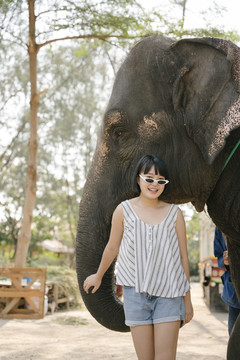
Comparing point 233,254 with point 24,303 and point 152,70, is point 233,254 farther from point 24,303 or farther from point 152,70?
point 24,303

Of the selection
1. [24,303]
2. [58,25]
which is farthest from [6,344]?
[58,25]

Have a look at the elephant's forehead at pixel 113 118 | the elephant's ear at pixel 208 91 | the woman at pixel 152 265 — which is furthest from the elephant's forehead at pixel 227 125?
the elephant's forehead at pixel 113 118

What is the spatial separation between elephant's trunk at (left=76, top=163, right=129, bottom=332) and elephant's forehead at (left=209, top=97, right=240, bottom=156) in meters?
0.86

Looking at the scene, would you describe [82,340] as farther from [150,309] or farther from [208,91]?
[208,91]

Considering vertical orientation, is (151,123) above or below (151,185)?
above

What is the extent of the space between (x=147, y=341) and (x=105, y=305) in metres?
0.70

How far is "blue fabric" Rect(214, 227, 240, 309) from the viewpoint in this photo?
5.07 meters

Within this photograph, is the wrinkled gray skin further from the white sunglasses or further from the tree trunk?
the tree trunk

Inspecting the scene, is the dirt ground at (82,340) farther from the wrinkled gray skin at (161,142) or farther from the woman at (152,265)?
the woman at (152,265)

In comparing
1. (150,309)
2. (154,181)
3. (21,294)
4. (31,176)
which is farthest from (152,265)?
(31,176)

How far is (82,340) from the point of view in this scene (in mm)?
8977

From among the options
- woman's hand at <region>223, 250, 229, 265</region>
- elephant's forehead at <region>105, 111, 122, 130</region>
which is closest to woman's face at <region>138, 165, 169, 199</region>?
elephant's forehead at <region>105, 111, 122, 130</region>

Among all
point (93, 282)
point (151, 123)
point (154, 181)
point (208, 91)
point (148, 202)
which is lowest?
point (93, 282)

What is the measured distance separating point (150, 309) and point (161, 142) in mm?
1110
